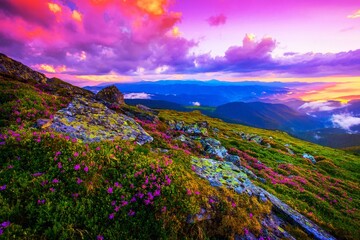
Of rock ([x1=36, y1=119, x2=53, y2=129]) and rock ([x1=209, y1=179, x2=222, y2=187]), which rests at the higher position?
rock ([x1=36, y1=119, x2=53, y2=129])

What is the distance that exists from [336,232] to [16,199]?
1660 cm

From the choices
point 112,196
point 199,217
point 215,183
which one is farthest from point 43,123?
point 215,183

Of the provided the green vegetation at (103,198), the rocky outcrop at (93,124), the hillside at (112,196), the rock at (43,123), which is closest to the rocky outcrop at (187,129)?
the rocky outcrop at (93,124)

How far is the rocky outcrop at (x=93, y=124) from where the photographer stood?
39.9ft

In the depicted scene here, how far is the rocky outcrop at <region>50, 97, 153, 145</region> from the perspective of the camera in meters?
12.1

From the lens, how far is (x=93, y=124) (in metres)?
13.9

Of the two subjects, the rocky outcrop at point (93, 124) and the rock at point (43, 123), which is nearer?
the rock at point (43, 123)

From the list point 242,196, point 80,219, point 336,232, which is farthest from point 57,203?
point 336,232

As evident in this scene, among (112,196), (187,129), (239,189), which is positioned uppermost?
(112,196)

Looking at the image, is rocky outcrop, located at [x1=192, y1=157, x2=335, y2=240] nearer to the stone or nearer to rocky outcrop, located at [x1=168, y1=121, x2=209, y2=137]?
the stone

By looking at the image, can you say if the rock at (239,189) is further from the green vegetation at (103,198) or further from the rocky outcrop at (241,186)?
the green vegetation at (103,198)

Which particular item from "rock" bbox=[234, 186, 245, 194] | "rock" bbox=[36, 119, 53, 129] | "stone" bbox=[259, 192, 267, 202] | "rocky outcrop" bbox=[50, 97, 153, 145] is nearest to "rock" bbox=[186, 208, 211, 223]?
"rock" bbox=[234, 186, 245, 194]

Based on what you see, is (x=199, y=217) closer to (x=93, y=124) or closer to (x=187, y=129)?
(x=93, y=124)

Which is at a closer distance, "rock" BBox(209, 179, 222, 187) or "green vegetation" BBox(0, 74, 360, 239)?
"green vegetation" BBox(0, 74, 360, 239)
